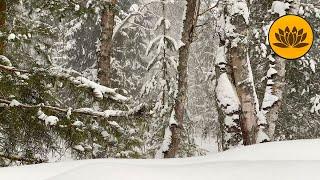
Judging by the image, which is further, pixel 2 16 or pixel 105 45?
pixel 105 45

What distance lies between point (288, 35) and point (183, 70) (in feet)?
6.90

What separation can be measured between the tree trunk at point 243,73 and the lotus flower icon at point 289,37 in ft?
3.39

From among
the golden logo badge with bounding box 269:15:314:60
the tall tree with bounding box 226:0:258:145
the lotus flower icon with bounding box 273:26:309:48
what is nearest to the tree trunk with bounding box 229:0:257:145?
the tall tree with bounding box 226:0:258:145

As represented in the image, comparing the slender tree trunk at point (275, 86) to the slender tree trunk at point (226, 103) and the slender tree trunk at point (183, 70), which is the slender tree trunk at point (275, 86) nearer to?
the slender tree trunk at point (226, 103)

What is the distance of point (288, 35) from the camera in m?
8.01

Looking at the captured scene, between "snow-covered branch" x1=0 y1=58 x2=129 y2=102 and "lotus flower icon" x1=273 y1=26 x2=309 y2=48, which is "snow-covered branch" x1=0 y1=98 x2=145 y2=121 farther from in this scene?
"lotus flower icon" x1=273 y1=26 x2=309 y2=48

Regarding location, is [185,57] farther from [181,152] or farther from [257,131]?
[181,152]

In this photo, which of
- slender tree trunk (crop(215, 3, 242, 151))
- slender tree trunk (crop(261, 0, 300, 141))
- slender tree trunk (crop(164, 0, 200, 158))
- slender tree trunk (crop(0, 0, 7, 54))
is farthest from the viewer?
slender tree trunk (crop(164, 0, 200, 158))

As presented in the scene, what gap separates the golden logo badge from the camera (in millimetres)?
7852

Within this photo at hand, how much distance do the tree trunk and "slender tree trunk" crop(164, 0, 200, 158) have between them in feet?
5.63

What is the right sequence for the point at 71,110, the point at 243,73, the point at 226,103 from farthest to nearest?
the point at 226,103
the point at 243,73
the point at 71,110

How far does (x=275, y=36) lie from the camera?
7.96 meters

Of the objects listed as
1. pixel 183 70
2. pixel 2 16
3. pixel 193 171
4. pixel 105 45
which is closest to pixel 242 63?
pixel 183 70

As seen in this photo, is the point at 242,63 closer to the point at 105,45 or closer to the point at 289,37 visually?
the point at 289,37
